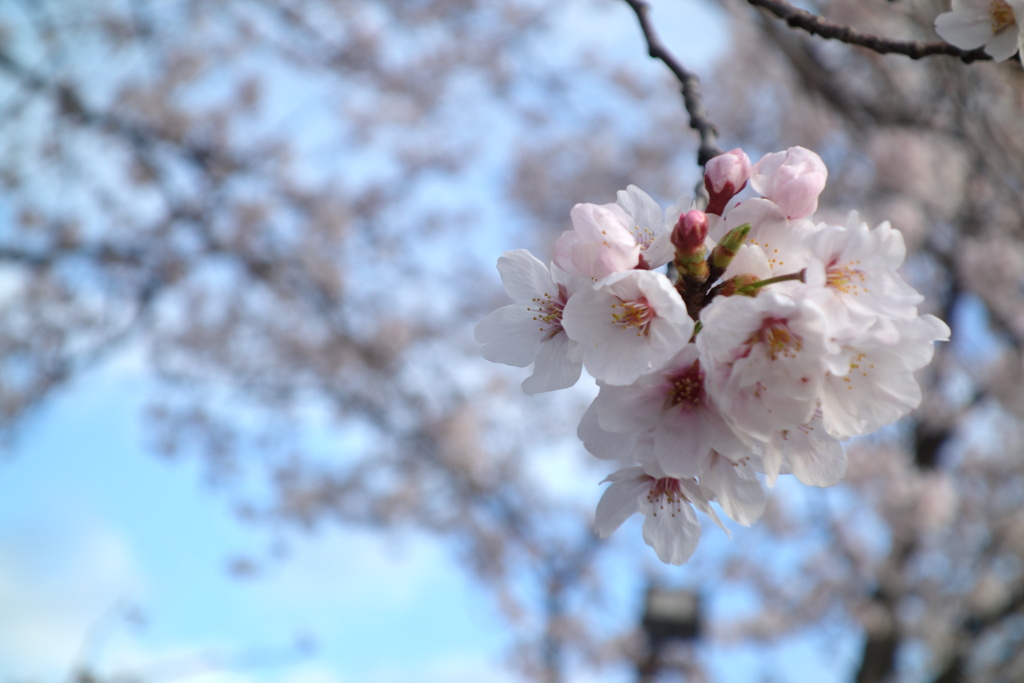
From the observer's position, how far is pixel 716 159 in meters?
0.85

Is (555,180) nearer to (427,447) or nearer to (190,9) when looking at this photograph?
(427,447)

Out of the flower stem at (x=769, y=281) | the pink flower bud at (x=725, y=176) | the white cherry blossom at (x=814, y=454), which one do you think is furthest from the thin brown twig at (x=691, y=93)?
the white cherry blossom at (x=814, y=454)

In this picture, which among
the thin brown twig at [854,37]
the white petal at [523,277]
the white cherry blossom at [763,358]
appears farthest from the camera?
the thin brown twig at [854,37]

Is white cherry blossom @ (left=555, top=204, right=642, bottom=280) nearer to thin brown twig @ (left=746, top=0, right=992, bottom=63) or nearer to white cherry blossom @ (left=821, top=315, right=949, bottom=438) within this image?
white cherry blossom @ (left=821, top=315, right=949, bottom=438)

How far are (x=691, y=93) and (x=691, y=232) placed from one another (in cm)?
37

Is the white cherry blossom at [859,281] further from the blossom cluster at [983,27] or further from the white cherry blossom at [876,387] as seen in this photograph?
the blossom cluster at [983,27]

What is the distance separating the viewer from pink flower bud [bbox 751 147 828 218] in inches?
32.7

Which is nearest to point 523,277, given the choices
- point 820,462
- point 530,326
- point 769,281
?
point 530,326

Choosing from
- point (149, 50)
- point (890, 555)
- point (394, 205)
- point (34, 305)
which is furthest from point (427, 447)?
point (890, 555)

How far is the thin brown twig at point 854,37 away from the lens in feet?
3.40

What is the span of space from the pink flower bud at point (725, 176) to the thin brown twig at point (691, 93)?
0.06 m

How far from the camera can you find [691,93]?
1.04 meters

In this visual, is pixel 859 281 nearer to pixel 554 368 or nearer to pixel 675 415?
pixel 675 415

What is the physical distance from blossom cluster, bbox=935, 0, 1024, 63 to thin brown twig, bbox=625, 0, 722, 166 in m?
0.37
